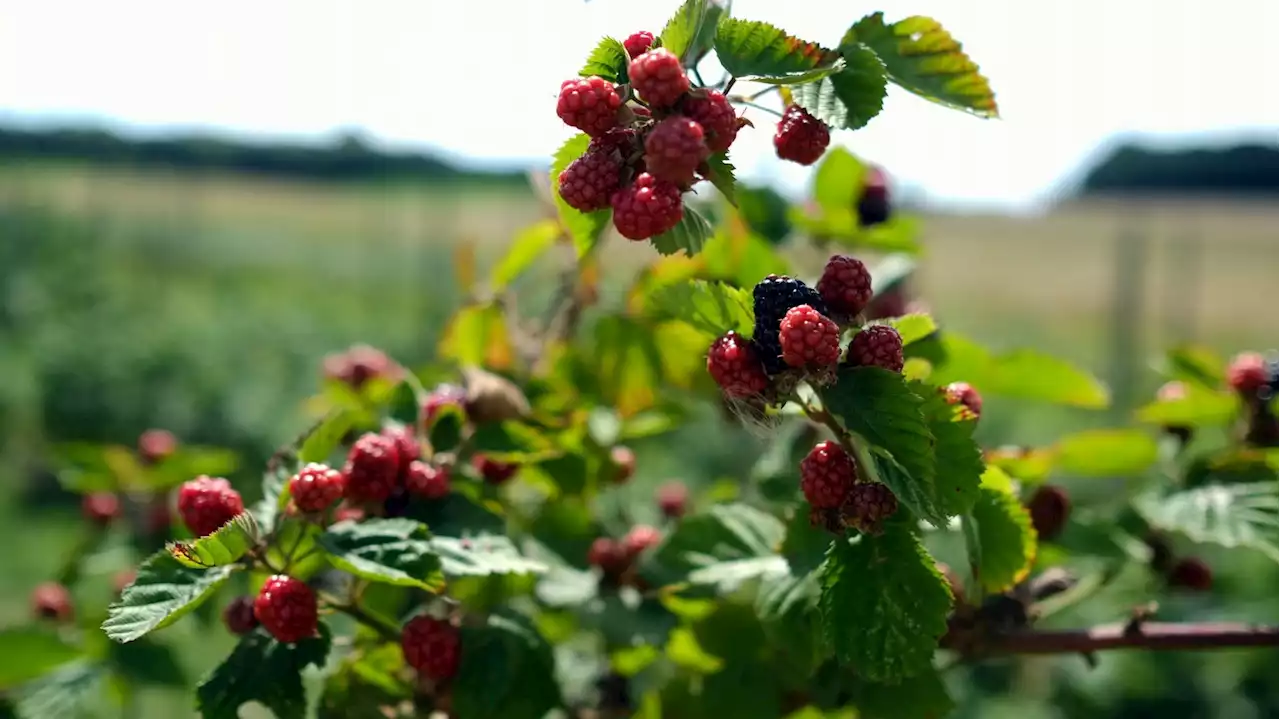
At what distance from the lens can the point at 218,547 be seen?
2.45ft

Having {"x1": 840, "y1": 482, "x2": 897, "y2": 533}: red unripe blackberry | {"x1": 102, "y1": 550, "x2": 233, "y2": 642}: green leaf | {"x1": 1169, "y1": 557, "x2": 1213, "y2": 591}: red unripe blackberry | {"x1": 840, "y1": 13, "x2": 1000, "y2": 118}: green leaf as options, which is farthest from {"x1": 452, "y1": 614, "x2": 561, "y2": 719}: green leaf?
{"x1": 1169, "y1": 557, "x2": 1213, "y2": 591}: red unripe blackberry

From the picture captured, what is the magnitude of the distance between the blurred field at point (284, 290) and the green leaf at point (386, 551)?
103cm

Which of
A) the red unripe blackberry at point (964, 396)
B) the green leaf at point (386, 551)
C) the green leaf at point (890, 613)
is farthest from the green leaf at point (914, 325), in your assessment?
the green leaf at point (386, 551)

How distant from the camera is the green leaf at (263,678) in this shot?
80cm

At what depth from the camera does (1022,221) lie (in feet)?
54.0

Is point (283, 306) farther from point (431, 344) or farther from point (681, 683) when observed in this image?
point (681, 683)

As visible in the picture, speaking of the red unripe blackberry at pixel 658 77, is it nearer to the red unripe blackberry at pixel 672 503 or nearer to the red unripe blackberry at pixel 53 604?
the red unripe blackberry at pixel 672 503

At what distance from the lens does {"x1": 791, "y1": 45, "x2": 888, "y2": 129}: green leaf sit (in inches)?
28.3

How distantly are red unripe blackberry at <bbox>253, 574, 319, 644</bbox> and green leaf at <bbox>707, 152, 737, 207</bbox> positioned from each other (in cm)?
43

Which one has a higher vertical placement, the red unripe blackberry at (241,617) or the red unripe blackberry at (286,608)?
the red unripe blackberry at (286,608)

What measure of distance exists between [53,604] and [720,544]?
960 millimetres

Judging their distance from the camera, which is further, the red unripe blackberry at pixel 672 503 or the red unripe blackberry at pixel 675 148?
the red unripe blackberry at pixel 672 503

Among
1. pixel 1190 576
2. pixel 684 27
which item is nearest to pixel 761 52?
pixel 684 27

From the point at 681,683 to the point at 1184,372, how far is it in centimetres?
67
